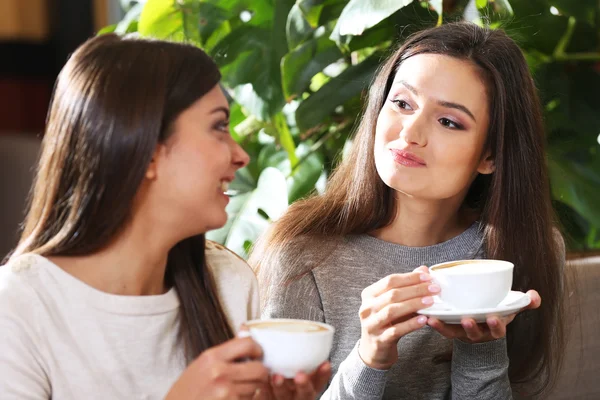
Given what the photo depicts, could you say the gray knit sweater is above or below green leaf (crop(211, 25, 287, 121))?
below

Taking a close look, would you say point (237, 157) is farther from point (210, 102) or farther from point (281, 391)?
point (281, 391)

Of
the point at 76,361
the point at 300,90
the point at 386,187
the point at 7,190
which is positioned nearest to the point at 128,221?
the point at 76,361

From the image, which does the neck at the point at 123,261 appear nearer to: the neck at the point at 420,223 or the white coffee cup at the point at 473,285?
the white coffee cup at the point at 473,285

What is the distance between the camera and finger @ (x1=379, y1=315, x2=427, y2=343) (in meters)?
1.26

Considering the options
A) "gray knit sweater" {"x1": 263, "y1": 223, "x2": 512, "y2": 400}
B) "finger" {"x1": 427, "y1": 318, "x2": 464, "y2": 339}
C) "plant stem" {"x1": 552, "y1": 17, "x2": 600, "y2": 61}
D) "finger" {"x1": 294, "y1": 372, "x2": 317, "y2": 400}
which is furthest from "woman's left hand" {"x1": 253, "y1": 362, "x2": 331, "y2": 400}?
"plant stem" {"x1": 552, "y1": 17, "x2": 600, "y2": 61}

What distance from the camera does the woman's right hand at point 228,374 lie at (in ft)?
3.23

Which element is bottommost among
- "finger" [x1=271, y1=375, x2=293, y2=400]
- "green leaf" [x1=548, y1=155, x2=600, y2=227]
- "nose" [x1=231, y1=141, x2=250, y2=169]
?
"green leaf" [x1=548, y1=155, x2=600, y2=227]

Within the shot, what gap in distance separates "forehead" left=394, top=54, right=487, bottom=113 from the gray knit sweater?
0.30m

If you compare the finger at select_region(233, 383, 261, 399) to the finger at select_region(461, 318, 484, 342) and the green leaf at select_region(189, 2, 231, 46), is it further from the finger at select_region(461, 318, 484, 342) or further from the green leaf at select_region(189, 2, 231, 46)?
the green leaf at select_region(189, 2, 231, 46)

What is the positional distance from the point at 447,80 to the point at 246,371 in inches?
30.5

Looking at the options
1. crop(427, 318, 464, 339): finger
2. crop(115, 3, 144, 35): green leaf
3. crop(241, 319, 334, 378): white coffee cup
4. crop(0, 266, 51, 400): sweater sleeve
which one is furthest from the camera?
crop(115, 3, 144, 35): green leaf

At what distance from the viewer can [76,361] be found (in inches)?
45.1

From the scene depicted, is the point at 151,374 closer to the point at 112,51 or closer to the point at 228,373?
the point at 228,373

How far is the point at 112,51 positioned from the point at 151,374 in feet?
1.46
